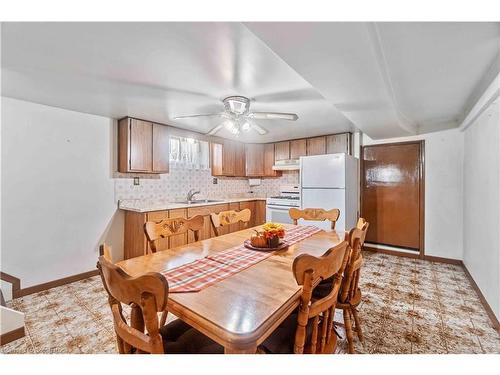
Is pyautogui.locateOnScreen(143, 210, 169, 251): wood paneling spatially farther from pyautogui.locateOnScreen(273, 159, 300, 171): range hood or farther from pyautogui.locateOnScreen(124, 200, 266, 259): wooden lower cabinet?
pyautogui.locateOnScreen(273, 159, 300, 171): range hood

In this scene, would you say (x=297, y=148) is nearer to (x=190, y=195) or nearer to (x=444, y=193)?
(x=190, y=195)

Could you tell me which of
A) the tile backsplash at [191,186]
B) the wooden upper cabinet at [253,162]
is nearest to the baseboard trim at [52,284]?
the tile backsplash at [191,186]

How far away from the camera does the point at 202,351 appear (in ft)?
3.20

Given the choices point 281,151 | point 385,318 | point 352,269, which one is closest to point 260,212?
point 281,151

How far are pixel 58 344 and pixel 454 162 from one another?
476 centimetres

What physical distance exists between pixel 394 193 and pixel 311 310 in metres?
3.54

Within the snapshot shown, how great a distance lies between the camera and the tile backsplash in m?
3.22

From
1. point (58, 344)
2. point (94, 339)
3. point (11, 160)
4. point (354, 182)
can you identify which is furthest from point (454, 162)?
point (11, 160)

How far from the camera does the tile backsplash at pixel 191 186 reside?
3223mm

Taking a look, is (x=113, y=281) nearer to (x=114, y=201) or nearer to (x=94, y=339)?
(x=94, y=339)

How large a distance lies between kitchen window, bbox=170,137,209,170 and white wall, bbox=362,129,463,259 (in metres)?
3.49

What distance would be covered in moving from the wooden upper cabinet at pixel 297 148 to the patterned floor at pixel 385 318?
91.5 inches

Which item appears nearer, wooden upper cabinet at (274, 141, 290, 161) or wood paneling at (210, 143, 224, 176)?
wood paneling at (210, 143, 224, 176)

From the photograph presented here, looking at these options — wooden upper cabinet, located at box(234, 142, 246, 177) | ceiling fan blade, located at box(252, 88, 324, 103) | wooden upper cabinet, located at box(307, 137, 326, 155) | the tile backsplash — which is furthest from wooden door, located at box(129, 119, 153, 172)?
wooden upper cabinet, located at box(307, 137, 326, 155)
